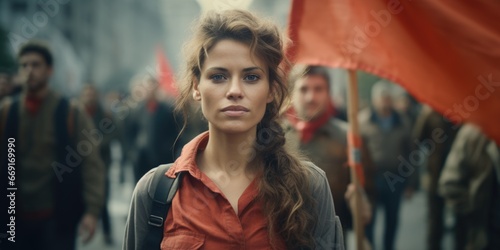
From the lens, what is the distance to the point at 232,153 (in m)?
2.81

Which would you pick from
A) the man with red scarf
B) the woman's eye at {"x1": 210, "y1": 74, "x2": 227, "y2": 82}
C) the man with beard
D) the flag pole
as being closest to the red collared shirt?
the woman's eye at {"x1": 210, "y1": 74, "x2": 227, "y2": 82}

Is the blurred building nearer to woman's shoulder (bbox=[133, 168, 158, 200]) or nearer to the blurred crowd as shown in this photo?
the blurred crowd

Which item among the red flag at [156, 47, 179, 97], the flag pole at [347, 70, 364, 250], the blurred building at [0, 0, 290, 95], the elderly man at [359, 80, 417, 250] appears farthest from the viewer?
the blurred building at [0, 0, 290, 95]

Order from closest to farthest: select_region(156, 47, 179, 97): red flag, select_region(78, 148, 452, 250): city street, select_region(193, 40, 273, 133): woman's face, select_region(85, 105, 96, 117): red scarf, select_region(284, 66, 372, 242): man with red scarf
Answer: select_region(193, 40, 273, 133): woman's face → select_region(284, 66, 372, 242): man with red scarf → select_region(78, 148, 452, 250): city street → select_region(85, 105, 96, 117): red scarf → select_region(156, 47, 179, 97): red flag

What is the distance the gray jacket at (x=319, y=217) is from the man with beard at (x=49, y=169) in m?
2.35

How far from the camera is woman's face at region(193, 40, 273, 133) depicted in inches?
105

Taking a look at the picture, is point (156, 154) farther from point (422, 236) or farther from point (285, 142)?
point (285, 142)

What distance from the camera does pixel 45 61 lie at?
558cm

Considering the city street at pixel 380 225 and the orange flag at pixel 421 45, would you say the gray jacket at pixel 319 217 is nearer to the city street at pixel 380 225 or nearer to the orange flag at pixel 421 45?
the orange flag at pixel 421 45

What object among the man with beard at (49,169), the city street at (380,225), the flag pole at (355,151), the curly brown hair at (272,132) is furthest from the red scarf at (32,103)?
the city street at (380,225)

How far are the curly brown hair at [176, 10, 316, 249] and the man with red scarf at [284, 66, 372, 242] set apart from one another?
2.43 metres

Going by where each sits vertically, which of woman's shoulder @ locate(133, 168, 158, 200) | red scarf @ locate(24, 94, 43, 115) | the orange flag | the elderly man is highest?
the orange flag

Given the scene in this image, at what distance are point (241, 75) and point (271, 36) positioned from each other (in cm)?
24

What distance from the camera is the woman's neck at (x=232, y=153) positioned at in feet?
9.19
